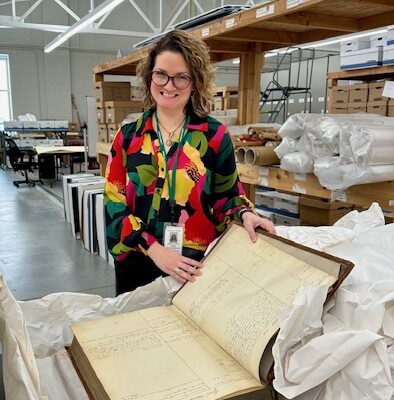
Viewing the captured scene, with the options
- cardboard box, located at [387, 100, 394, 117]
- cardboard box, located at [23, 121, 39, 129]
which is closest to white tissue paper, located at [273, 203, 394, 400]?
cardboard box, located at [387, 100, 394, 117]

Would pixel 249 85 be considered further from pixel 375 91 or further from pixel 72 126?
pixel 72 126

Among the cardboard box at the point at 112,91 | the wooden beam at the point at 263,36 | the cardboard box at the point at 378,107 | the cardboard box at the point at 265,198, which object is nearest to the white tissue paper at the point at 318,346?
the wooden beam at the point at 263,36

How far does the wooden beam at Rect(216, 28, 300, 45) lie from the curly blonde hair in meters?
1.29

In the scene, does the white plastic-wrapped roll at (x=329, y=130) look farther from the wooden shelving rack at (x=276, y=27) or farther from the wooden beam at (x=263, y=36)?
the wooden beam at (x=263, y=36)

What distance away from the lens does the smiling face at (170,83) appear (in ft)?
3.87

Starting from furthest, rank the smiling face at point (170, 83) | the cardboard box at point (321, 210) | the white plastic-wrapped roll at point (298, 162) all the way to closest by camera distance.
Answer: the cardboard box at point (321, 210), the white plastic-wrapped roll at point (298, 162), the smiling face at point (170, 83)

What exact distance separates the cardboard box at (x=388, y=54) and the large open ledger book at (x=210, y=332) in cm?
440

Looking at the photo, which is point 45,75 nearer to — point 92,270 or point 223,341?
point 92,270

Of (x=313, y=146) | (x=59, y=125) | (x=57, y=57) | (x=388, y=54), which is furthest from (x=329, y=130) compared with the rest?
(x=57, y=57)

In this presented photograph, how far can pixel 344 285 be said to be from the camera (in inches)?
30.1

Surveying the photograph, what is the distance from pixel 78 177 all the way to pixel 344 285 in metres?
4.61

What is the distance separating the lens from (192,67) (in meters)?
1.21

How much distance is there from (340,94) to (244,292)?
18.2ft

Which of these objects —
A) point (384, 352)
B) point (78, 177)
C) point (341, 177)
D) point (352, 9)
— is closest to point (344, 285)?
point (384, 352)
